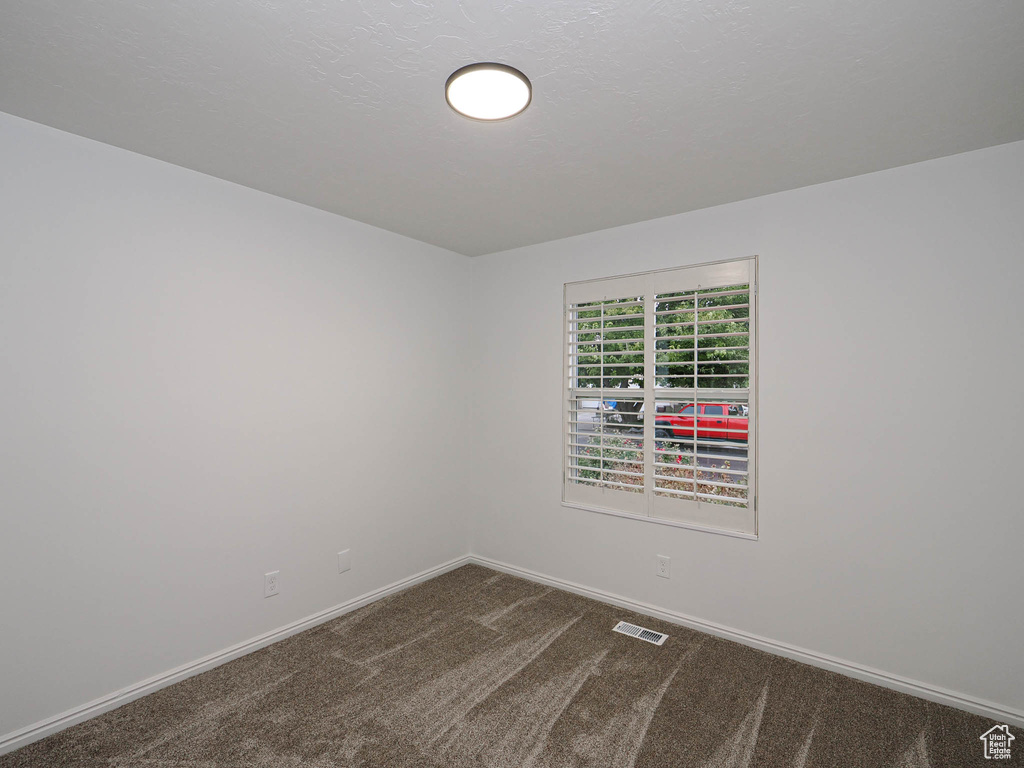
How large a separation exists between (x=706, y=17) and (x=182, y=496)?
9.39ft

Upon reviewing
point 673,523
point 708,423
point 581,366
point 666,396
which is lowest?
point 673,523

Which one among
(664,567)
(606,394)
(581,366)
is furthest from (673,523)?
(581,366)

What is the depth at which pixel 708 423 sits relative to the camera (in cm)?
296

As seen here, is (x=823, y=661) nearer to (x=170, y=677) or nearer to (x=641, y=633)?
(x=641, y=633)

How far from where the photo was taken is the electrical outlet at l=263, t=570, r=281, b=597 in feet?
9.21

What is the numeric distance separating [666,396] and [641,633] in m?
1.39

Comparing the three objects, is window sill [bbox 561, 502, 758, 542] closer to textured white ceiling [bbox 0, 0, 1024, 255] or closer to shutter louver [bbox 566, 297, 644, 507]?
shutter louver [bbox 566, 297, 644, 507]

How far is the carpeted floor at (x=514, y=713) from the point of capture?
6.45ft

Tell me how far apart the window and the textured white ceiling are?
68 centimetres

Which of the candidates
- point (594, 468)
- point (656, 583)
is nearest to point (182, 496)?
point (594, 468)

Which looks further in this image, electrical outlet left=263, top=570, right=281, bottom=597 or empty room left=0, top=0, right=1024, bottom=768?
electrical outlet left=263, top=570, right=281, bottom=597

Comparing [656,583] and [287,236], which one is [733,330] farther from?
[287,236]

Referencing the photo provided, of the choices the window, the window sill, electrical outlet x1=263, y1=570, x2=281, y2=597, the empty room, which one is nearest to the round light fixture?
the empty room

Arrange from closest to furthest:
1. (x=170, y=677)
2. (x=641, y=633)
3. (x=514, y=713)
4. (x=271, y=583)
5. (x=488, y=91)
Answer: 1. (x=488, y=91)
2. (x=514, y=713)
3. (x=170, y=677)
4. (x=271, y=583)
5. (x=641, y=633)
